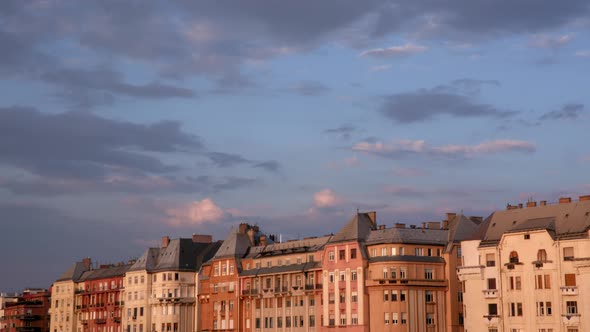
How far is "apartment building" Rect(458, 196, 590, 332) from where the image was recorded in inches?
5143

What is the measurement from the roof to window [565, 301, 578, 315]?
367 inches

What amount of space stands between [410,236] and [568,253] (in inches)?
1305

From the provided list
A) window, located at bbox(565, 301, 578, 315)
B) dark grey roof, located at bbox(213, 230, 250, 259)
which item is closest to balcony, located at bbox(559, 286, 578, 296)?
window, located at bbox(565, 301, 578, 315)

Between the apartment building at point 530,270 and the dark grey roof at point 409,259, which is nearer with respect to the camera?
the apartment building at point 530,270

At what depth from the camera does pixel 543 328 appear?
133125 millimetres

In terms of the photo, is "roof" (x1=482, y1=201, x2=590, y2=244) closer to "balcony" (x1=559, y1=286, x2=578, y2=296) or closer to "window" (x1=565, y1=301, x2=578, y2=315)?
"balcony" (x1=559, y1=286, x2=578, y2=296)

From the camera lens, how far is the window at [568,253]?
433 ft

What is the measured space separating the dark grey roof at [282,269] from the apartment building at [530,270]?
3345cm

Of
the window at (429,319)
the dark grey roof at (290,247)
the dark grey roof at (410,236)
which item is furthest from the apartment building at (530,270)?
the dark grey roof at (290,247)

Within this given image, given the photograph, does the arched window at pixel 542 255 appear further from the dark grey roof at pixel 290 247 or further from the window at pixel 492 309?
the dark grey roof at pixel 290 247

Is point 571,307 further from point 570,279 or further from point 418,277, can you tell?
point 418,277

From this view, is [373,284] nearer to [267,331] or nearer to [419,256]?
[419,256]

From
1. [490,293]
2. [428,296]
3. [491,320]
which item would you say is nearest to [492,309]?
[491,320]

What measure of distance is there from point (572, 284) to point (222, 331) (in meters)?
80.6
